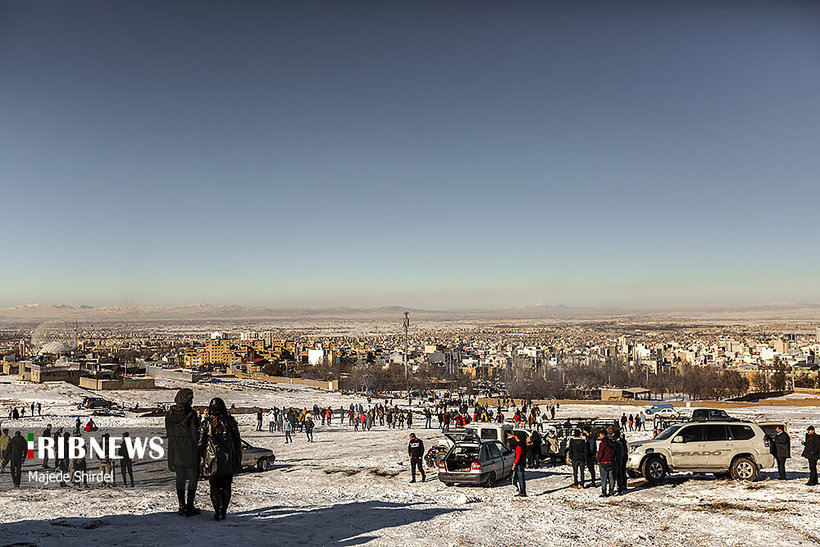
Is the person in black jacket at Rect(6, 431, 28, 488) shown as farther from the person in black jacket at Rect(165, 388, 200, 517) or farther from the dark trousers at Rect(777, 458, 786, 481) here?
the dark trousers at Rect(777, 458, 786, 481)

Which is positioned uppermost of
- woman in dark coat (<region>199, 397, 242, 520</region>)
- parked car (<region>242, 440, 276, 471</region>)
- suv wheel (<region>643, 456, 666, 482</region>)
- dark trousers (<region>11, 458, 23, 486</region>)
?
woman in dark coat (<region>199, 397, 242, 520</region>)

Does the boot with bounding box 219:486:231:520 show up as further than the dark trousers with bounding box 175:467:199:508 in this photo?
Yes

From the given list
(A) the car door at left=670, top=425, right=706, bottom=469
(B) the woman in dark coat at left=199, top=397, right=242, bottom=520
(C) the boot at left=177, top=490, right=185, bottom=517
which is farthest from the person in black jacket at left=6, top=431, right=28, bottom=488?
(A) the car door at left=670, top=425, right=706, bottom=469

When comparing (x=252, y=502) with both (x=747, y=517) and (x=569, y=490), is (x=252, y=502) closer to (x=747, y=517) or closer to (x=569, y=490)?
(x=569, y=490)

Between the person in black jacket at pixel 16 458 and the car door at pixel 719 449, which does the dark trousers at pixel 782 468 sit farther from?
the person in black jacket at pixel 16 458

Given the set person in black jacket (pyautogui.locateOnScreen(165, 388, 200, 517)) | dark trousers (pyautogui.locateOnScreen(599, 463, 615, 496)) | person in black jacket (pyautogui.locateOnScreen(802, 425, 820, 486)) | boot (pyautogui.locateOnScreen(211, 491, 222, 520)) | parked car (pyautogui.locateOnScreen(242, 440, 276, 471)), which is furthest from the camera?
parked car (pyautogui.locateOnScreen(242, 440, 276, 471))

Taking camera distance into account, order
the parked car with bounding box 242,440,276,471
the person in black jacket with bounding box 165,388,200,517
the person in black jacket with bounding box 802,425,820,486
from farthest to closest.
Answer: the parked car with bounding box 242,440,276,471 < the person in black jacket with bounding box 802,425,820,486 < the person in black jacket with bounding box 165,388,200,517
